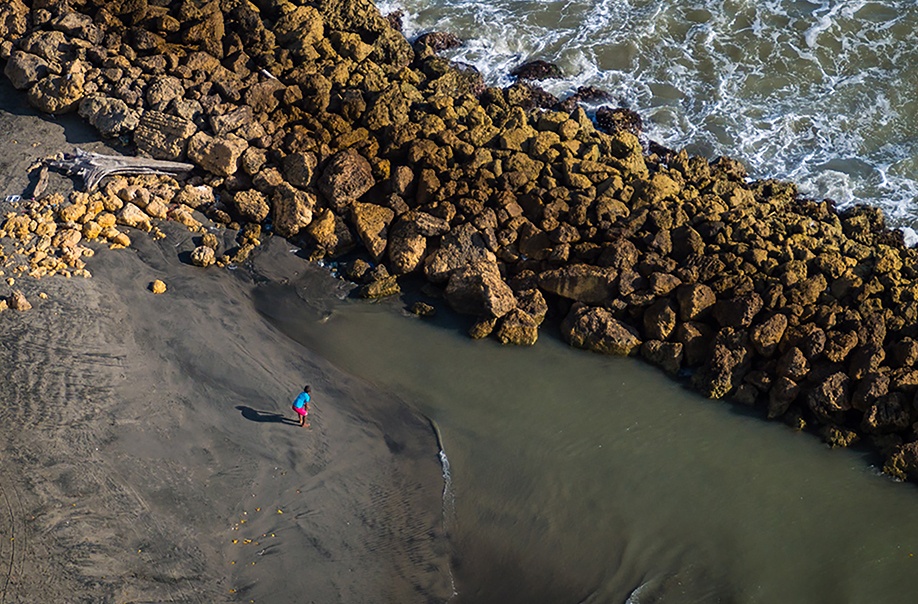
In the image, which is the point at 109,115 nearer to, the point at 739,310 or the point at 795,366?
the point at 739,310

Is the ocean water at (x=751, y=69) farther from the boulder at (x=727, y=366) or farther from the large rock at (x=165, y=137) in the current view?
the large rock at (x=165, y=137)

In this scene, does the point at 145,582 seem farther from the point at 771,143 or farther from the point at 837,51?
the point at 837,51

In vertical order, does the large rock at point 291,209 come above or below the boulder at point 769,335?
below

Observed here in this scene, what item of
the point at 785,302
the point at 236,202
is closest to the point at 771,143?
the point at 785,302

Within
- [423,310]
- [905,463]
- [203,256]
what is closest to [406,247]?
[423,310]

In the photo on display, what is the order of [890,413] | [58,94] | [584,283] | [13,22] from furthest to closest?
[13,22], [58,94], [584,283], [890,413]

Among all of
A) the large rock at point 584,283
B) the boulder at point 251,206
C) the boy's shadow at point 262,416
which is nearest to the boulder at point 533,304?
the large rock at point 584,283
